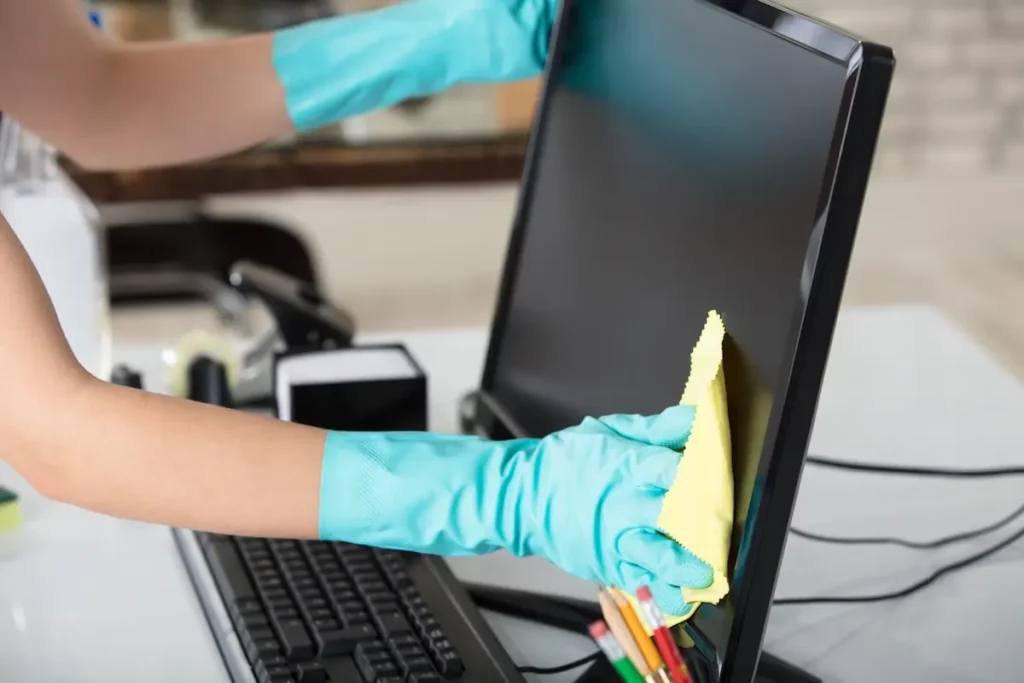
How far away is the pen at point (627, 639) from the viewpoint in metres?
0.84

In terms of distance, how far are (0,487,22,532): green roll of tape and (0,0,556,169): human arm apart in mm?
363

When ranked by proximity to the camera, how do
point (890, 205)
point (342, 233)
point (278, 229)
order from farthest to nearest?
1. point (890, 205)
2. point (342, 233)
3. point (278, 229)

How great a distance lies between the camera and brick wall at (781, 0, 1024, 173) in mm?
3350

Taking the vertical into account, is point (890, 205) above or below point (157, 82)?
below

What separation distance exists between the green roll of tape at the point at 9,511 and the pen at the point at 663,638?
60cm

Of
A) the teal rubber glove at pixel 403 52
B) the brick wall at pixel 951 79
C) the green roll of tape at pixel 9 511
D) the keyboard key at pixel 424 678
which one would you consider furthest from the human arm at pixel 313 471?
the brick wall at pixel 951 79

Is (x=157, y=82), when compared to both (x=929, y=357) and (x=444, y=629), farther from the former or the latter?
(x=929, y=357)

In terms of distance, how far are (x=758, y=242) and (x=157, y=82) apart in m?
0.74

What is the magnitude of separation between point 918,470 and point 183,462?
0.74m

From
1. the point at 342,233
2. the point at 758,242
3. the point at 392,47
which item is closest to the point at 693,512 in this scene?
the point at 758,242

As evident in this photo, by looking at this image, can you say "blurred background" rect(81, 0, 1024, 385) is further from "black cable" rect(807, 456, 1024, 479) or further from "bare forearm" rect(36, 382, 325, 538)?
"bare forearm" rect(36, 382, 325, 538)

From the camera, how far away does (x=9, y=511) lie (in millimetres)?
1141

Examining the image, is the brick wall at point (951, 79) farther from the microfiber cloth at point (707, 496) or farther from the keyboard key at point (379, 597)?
the microfiber cloth at point (707, 496)

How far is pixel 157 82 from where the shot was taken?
1302mm
